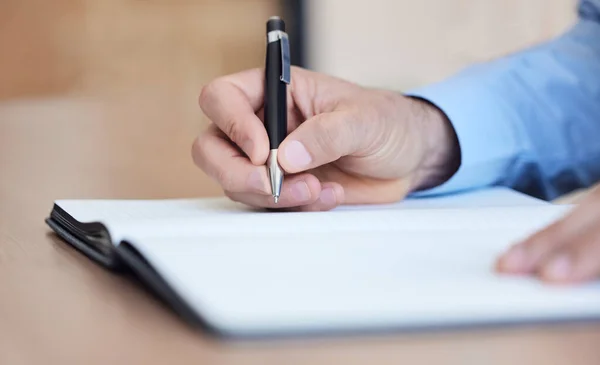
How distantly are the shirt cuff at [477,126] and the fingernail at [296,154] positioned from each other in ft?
0.63

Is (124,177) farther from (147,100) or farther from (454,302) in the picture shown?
(147,100)

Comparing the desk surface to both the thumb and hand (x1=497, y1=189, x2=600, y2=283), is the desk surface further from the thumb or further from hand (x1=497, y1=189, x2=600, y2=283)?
the thumb

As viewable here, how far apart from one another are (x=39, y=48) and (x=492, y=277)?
2345 millimetres

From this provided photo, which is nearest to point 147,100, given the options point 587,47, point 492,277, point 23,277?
point 587,47

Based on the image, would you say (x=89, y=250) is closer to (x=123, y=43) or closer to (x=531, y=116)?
(x=531, y=116)

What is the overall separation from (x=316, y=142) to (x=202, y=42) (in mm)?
2229

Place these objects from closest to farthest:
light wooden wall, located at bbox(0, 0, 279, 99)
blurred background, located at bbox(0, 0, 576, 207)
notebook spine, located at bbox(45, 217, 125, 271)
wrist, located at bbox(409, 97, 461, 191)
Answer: notebook spine, located at bbox(45, 217, 125, 271) → wrist, located at bbox(409, 97, 461, 191) → blurred background, located at bbox(0, 0, 576, 207) → light wooden wall, located at bbox(0, 0, 279, 99)

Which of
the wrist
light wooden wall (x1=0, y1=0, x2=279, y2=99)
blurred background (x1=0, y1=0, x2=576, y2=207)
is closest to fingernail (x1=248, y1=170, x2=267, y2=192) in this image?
the wrist

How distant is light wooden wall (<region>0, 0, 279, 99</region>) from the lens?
7.87ft

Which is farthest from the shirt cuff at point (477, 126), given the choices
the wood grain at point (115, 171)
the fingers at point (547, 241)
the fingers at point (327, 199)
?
the fingers at point (547, 241)

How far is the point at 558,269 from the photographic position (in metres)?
0.36

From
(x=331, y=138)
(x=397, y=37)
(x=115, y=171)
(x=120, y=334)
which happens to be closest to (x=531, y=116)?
(x=331, y=138)

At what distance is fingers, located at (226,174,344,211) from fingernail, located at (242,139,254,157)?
0.04 meters

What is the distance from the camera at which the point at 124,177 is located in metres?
0.94
